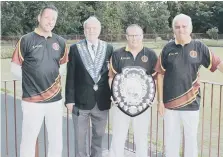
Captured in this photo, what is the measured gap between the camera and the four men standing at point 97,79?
2.62 m

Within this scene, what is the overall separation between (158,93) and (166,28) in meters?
34.0

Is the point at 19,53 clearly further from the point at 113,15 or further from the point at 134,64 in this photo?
the point at 113,15

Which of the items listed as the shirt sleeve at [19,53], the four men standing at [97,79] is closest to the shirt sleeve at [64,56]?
the four men standing at [97,79]

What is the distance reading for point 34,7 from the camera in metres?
29.1

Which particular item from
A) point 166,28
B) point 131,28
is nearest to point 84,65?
point 131,28

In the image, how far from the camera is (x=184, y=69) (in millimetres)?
Result: 2615

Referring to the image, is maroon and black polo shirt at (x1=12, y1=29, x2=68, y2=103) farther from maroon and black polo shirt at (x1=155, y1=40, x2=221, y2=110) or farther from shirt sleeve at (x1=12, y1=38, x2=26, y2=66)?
maroon and black polo shirt at (x1=155, y1=40, x2=221, y2=110)

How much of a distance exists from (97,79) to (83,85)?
12cm

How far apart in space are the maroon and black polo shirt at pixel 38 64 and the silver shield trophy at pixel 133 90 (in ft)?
1.59

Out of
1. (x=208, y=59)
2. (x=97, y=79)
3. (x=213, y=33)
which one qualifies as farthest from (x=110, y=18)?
(x=208, y=59)

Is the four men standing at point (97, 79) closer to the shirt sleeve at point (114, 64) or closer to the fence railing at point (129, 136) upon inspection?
the shirt sleeve at point (114, 64)

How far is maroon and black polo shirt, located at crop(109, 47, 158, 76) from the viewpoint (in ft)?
8.94

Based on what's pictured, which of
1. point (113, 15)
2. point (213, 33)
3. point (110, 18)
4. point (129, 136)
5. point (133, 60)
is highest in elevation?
point (113, 15)

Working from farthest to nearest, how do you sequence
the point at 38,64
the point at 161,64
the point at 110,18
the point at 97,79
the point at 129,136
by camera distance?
the point at 110,18 → the point at 129,136 → the point at 97,79 → the point at 161,64 → the point at 38,64
